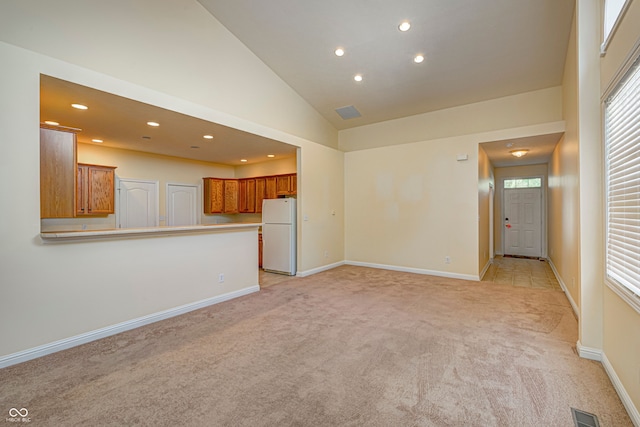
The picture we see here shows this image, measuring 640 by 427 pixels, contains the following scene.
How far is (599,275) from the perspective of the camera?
2326 millimetres

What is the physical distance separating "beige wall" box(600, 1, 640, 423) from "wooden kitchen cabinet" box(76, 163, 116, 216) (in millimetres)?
6621

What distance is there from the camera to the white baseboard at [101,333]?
233 centimetres

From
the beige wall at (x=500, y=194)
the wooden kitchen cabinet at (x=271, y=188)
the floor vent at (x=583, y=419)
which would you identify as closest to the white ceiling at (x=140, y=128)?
the wooden kitchen cabinet at (x=271, y=188)

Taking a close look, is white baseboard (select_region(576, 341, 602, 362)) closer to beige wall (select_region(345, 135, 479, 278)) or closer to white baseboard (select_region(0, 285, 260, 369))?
beige wall (select_region(345, 135, 479, 278))

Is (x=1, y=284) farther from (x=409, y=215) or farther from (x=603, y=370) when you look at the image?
(x=409, y=215)

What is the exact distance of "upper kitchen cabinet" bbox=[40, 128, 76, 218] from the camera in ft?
9.72

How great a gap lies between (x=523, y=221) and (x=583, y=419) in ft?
23.6

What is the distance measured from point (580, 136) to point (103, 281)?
4.66 meters

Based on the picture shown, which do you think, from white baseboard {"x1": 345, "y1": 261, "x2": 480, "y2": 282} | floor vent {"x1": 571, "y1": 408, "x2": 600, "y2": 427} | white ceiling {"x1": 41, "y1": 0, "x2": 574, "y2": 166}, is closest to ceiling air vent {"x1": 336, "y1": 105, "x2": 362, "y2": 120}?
white ceiling {"x1": 41, "y1": 0, "x2": 574, "y2": 166}

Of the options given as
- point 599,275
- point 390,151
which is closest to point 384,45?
point 390,151

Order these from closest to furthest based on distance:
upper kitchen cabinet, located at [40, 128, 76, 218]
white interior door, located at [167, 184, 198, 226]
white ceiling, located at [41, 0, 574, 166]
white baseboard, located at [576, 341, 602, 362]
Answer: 1. white baseboard, located at [576, 341, 602, 362]
2. upper kitchen cabinet, located at [40, 128, 76, 218]
3. white ceiling, located at [41, 0, 574, 166]
4. white interior door, located at [167, 184, 198, 226]

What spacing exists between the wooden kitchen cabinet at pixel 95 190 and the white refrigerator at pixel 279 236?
2797mm

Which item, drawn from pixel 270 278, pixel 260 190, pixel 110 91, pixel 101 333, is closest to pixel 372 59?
pixel 110 91

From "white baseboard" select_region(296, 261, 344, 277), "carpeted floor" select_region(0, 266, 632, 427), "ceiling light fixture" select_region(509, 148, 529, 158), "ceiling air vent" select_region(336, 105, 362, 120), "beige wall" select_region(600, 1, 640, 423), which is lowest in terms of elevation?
"carpeted floor" select_region(0, 266, 632, 427)
